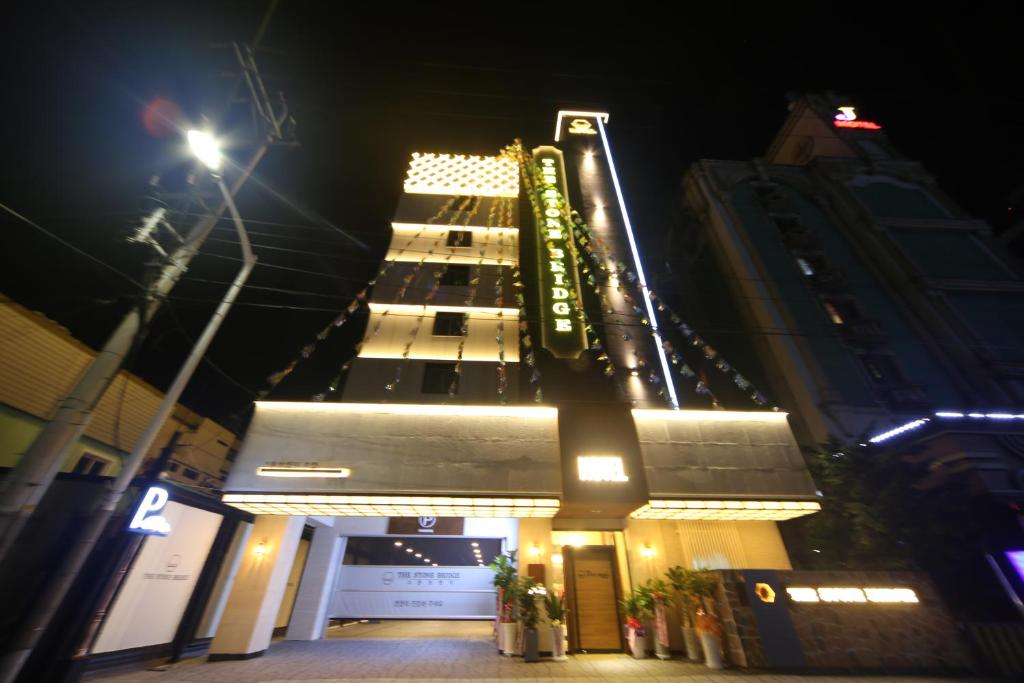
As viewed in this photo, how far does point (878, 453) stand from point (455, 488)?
11128mm

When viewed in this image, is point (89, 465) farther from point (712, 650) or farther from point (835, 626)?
point (835, 626)

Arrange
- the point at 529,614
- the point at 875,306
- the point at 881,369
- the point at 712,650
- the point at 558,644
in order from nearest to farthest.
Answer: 1. the point at 712,650
2. the point at 558,644
3. the point at 529,614
4. the point at 881,369
5. the point at 875,306

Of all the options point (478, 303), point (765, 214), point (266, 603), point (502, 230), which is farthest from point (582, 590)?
point (765, 214)

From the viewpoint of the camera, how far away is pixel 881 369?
576 inches

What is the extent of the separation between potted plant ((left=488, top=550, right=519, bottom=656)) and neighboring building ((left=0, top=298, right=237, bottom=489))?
35.3 feet

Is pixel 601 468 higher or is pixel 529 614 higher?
pixel 601 468

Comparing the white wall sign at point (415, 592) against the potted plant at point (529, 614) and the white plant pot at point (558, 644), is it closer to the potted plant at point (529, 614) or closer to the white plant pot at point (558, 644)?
the potted plant at point (529, 614)

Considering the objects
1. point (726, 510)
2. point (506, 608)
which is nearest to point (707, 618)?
point (726, 510)

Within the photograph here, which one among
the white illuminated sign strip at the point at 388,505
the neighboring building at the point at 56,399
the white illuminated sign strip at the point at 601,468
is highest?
the neighboring building at the point at 56,399

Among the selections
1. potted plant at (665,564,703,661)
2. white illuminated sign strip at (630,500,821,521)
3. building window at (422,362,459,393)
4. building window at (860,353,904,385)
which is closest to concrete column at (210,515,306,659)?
building window at (422,362,459,393)

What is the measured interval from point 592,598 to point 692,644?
Result: 2888 mm

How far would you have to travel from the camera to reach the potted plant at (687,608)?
8695 millimetres

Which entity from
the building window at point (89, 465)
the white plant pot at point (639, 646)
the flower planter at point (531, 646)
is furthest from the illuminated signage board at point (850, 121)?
the building window at point (89, 465)

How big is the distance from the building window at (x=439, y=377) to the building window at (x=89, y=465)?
41.3ft
